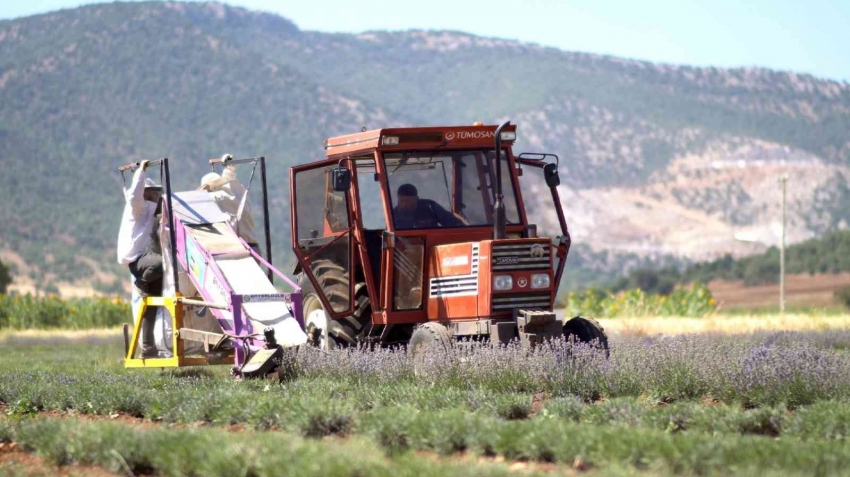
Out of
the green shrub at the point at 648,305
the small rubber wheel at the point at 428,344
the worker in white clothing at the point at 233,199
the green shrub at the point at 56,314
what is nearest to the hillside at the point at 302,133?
the green shrub at the point at 56,314

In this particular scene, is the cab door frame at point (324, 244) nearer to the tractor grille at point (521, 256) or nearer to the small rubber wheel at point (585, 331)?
the tractor grille at point (521, 256)

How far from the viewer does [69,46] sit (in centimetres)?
11806

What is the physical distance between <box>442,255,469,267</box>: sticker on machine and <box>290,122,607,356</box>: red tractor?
0.4 inches

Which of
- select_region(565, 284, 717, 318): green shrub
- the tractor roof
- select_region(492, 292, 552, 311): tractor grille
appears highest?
the tractor roof

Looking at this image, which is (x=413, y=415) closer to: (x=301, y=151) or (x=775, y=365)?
(x=775, y=365)

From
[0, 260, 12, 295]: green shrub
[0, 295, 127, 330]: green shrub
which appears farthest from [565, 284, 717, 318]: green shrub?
[0, 260, 12, 295]: green shrub

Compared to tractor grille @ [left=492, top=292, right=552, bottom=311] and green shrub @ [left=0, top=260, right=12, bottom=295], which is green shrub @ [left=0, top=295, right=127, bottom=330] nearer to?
green shrub @ [left=0, top=260, right=12, bottom=295]

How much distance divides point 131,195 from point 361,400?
4.73 m

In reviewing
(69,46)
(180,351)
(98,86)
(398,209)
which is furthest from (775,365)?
(69,46)

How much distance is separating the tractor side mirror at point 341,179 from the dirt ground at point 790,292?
43.9 meters

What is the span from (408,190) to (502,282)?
164 cm

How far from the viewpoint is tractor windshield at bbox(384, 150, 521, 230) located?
41.7 ft

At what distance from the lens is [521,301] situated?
11.9 m

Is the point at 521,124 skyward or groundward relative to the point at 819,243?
skyward
